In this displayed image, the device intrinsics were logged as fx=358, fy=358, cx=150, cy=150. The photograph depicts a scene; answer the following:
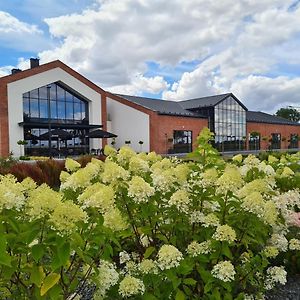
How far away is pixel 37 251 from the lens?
1.63 m

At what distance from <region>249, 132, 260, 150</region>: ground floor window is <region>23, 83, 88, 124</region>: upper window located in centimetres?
2420

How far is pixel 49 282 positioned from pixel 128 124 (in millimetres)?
38963

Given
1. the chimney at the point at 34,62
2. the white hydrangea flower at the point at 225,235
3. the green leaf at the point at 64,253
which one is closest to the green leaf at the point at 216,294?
the white hydrangea flower at the point at 225,235

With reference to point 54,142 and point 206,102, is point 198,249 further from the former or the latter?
point 206,102

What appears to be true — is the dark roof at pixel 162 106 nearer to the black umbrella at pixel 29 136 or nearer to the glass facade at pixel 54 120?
the glass facade at pixel 54 120

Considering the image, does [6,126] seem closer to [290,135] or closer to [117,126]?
[117,126]

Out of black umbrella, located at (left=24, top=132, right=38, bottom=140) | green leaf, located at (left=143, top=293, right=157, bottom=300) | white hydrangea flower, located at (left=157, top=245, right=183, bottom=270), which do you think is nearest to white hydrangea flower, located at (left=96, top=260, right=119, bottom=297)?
green leaf, located at (left=143, top=293, right=157, bottom=300)

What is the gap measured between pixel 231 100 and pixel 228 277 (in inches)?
1824

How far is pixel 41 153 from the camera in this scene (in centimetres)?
3284

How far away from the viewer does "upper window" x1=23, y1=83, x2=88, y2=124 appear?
32844 millimetres

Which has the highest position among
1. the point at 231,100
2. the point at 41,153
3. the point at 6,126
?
the point at 231,100

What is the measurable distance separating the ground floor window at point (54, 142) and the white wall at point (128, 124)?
14.9 ft

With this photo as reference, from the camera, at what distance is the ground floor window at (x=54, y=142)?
31.8 m

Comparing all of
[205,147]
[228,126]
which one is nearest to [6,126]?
[228,126]
